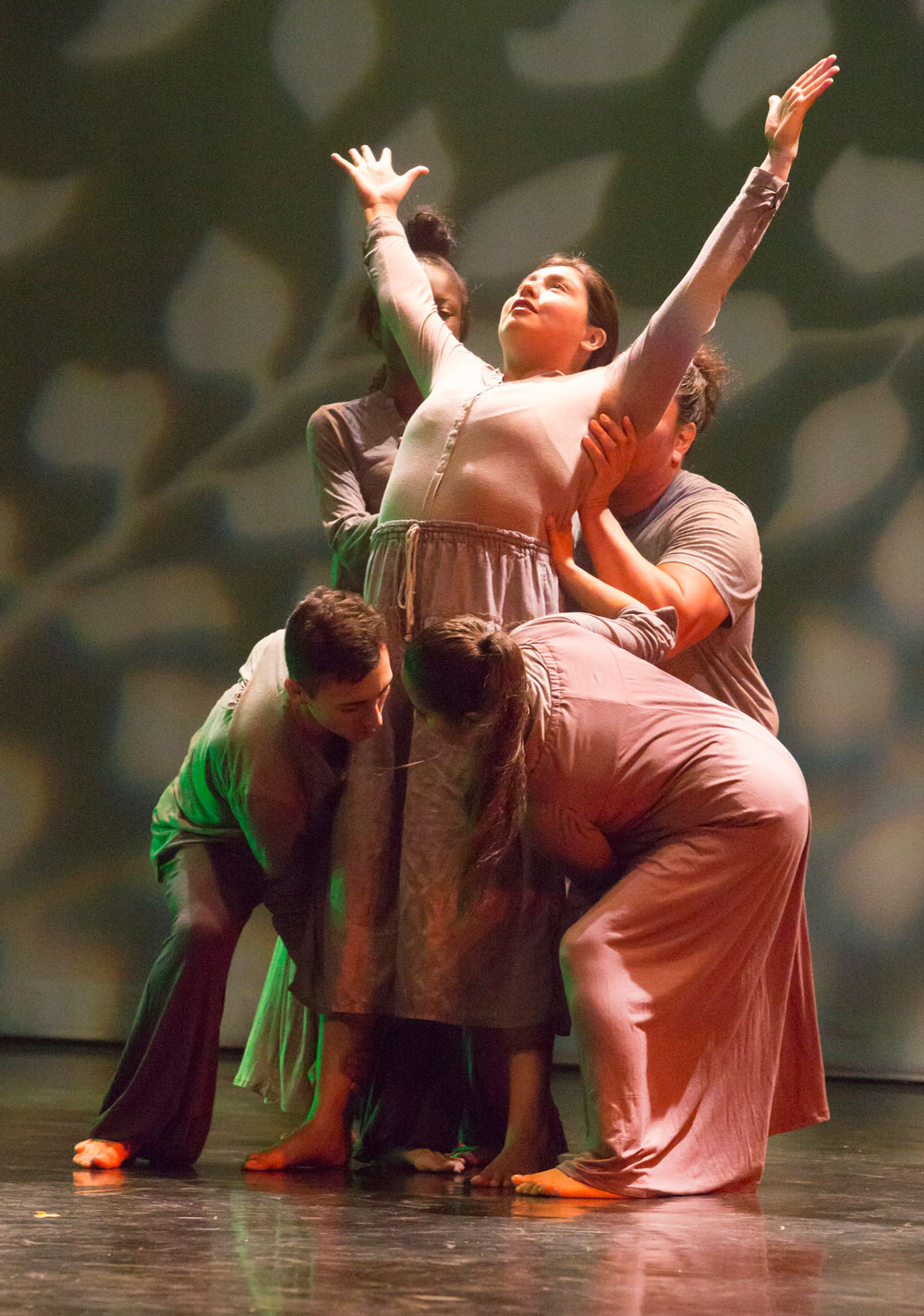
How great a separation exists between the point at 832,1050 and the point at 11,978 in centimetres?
224

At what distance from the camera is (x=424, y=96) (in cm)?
446

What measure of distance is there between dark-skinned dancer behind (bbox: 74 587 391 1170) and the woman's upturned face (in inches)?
24.6

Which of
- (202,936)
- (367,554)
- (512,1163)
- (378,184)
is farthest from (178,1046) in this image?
(378,184)

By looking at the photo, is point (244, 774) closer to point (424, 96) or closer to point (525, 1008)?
point (525, 1008)

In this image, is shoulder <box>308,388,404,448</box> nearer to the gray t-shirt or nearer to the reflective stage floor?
the gray t-shirt

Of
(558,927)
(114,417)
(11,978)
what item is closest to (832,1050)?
(558,927)

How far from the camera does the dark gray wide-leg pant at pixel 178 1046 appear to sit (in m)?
2.46

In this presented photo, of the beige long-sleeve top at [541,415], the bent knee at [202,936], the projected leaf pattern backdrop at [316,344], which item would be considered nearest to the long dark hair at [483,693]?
the beige long-sleeve top at [541,415]

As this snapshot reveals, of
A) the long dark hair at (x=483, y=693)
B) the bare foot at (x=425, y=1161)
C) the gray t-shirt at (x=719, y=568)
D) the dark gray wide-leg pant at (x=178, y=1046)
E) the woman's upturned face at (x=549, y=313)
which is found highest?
the woman's upturned face at (x=549, y=313)

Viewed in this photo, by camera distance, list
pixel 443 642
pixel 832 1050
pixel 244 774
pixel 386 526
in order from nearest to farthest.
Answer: pixel 443 642
pixel 244 774
pixel 386 526
pixel 832 1050

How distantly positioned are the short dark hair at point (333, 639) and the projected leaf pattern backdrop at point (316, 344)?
2.09 metres

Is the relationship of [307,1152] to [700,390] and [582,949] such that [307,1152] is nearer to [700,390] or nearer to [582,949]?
[582,949]

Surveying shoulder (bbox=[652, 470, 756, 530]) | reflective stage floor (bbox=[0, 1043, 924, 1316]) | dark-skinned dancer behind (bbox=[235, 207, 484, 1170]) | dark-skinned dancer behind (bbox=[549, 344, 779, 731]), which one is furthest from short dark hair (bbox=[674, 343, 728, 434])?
reflective stage floor (bbox=[0, 1043, 924, 1316])

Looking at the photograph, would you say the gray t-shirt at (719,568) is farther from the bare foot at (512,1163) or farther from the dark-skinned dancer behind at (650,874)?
the bare foot at (512,1163)
